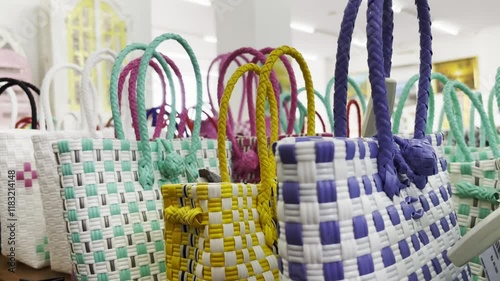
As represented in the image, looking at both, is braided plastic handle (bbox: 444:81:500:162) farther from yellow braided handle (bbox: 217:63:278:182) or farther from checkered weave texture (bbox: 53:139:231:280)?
checkered weave texture (bbox: 53:139:231:280)

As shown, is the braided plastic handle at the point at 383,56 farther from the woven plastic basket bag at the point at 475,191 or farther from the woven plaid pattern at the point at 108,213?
the woven plaid pattern at the point at 108,213

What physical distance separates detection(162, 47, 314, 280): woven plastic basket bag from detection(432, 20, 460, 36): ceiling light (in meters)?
6.83

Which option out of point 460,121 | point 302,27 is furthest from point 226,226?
point 302,27

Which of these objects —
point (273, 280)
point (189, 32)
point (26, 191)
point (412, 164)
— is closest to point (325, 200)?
point (412, 164)

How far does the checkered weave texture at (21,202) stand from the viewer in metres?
1.16

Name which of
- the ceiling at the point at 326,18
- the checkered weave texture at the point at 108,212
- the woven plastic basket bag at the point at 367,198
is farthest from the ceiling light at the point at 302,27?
the woven plastic basket bag at the point at 367,198

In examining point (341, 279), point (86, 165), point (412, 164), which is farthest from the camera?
point (86, 165)

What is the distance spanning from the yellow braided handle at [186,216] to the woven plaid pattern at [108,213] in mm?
185

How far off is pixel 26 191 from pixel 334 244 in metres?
0.97

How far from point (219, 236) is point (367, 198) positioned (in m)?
0.27

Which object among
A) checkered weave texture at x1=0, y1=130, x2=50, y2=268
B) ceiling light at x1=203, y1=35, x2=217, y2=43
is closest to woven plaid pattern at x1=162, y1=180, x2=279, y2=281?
checkered weave texture at x1=0, y1=130, x2=50, y2=268

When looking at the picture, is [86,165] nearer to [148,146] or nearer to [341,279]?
[148,146]

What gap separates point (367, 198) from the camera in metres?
0.48

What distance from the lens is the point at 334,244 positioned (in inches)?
17.2
